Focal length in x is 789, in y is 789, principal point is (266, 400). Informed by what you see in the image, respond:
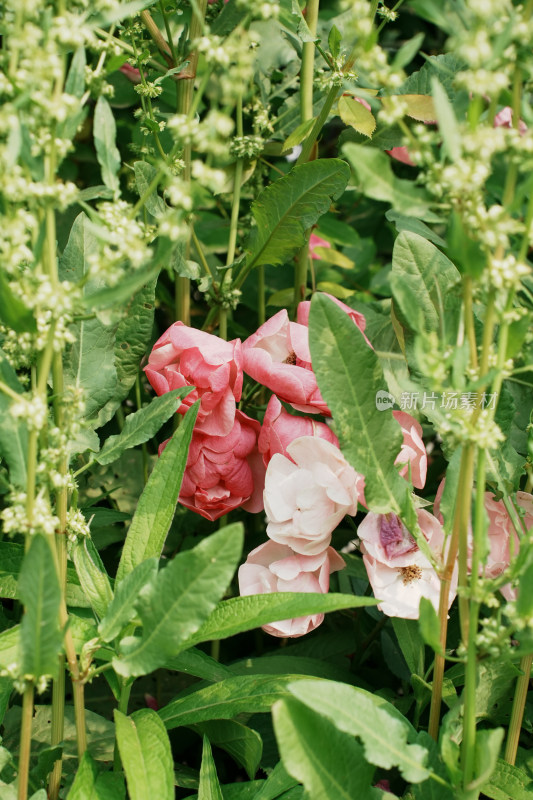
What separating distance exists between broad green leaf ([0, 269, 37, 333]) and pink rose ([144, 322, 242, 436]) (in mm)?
223

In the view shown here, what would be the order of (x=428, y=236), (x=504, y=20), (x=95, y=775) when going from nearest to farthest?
(x=504, y=20)
(x=95, y=775)
(x=428, y=236)

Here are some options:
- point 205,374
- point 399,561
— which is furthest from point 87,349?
point 399,561

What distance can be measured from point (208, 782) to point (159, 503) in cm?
21

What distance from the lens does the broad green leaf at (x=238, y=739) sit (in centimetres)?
62

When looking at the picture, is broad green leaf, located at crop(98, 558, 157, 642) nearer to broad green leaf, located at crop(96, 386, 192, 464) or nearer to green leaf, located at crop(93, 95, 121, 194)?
broad green leaf, located at crop(96, 386, 192, 464)

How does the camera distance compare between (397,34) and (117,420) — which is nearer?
(117,420)

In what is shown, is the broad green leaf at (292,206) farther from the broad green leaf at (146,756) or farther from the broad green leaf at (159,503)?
the broad green leaf at (146,756)

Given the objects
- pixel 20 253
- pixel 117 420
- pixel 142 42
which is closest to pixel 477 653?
pixel 20 253

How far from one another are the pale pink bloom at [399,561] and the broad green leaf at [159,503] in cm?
16

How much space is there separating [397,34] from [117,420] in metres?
0.87

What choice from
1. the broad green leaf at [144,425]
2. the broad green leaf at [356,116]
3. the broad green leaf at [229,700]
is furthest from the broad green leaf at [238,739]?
the broad green leaf at [356,116]

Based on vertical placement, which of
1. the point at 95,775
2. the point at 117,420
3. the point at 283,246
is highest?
the point at 283,246

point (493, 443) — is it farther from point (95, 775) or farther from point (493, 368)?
point (95, 775)

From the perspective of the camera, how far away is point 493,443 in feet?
1.47
